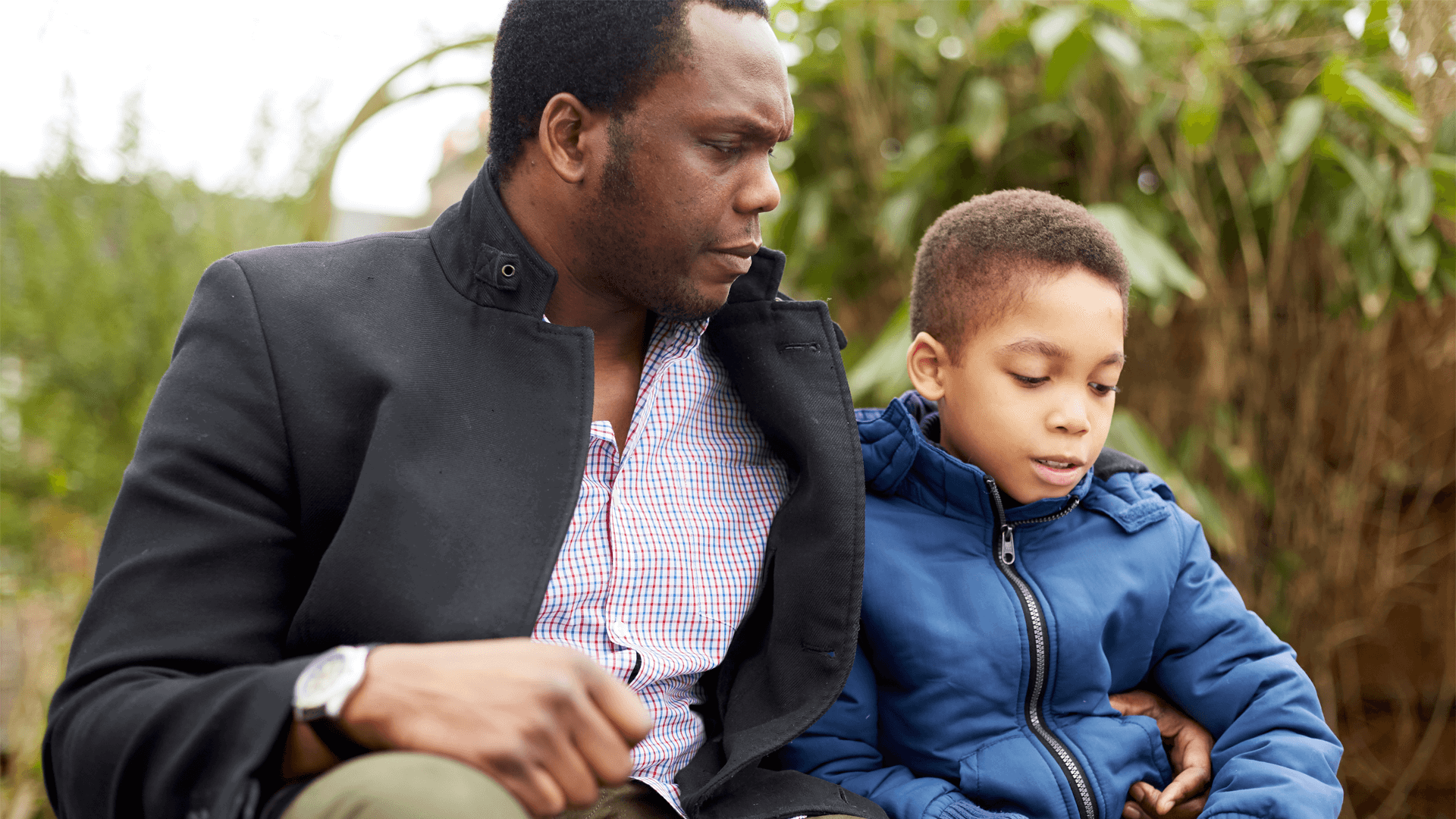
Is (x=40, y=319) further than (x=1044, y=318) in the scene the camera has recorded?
Yes

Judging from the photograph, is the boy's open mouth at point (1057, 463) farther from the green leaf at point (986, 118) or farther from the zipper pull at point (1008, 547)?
the green leaf at point (986, 118)

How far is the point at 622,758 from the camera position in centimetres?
92

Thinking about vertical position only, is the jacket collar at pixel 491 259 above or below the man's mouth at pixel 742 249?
below

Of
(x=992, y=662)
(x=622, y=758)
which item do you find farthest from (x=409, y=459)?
(x=992, y=662)

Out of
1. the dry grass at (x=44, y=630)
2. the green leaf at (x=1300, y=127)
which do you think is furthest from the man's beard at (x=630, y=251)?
the dry grass at (x=44, y=630)

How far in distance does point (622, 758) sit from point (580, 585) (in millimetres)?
445

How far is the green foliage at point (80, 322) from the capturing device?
9.84 feet

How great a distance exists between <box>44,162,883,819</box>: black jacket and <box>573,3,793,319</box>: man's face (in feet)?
0.42

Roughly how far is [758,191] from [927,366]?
1.39ft

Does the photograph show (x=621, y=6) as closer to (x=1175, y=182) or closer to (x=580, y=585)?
(x=580, y=585)

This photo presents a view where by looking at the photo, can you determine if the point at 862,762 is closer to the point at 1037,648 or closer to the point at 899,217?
the point at 1037,648

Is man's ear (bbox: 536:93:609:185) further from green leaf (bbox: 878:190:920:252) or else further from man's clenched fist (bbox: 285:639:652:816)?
green leaf (bbox: 878:190:920:252)

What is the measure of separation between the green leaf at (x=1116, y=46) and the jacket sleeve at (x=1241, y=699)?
4.09 ft

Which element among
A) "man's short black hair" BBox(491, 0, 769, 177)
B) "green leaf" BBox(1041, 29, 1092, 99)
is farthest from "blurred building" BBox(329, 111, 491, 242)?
"green leaf" BBox(1041, 29, 1092, 99)
